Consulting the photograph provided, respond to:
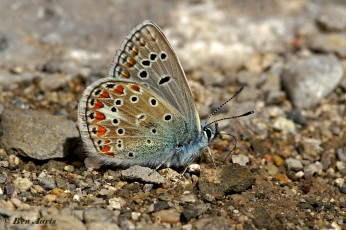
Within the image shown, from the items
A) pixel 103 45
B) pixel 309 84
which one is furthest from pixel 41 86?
pixel 309 84

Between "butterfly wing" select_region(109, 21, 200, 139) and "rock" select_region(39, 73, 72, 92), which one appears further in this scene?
"rock" select_region(39, 73, 72, 92)

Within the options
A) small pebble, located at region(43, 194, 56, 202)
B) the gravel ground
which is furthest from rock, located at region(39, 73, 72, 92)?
small pebble, located at region(43, 194, 56, 202)

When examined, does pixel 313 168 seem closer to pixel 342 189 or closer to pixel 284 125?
pixel 342 189

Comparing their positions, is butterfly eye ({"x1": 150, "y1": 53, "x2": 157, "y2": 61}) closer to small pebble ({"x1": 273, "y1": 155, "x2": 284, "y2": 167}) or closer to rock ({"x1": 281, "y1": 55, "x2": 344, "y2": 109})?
small pebble ({"x1": 273, "y1": 155, "x2": 284, "y2": 167})

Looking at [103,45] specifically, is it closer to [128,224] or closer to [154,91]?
[154,91]

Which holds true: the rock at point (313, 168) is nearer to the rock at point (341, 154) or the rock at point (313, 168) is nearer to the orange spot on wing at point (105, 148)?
the rock at point (341, 154)
